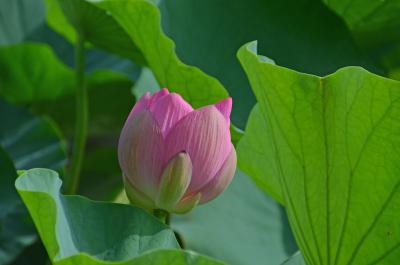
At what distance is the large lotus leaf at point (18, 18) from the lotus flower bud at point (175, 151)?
0.95m

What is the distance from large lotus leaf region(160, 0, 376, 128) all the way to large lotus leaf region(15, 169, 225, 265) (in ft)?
1.29

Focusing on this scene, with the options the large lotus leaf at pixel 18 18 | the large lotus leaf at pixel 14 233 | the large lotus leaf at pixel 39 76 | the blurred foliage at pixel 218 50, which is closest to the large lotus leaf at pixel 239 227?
the blurred foliage at pixel 218 50

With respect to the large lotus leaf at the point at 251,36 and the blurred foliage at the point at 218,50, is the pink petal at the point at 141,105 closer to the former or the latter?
the blurred foliage at the point at 218,50

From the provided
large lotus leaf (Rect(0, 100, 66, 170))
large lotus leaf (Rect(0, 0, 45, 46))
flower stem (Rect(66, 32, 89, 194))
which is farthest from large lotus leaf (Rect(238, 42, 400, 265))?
large lotus leaf (Rect(0, 0, 45, 46))

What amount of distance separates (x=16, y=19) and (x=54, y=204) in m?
1.09

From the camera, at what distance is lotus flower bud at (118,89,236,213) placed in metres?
0.77

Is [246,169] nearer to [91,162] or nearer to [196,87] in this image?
[196,87]

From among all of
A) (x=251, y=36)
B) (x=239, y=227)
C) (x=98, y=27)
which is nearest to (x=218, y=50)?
(x=251, y=36)

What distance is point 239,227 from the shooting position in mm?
1281

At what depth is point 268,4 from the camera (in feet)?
3.93

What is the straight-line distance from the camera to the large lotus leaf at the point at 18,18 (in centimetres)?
168

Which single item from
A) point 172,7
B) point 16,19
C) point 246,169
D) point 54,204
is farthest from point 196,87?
point 16,19

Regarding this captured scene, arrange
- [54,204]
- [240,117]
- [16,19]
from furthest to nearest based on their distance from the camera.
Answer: [16,19] → [240,117] → [54,204]

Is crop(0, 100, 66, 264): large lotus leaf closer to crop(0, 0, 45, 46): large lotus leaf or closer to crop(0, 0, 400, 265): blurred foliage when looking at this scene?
crop(0, 0, 400, 265): blurred foliage
